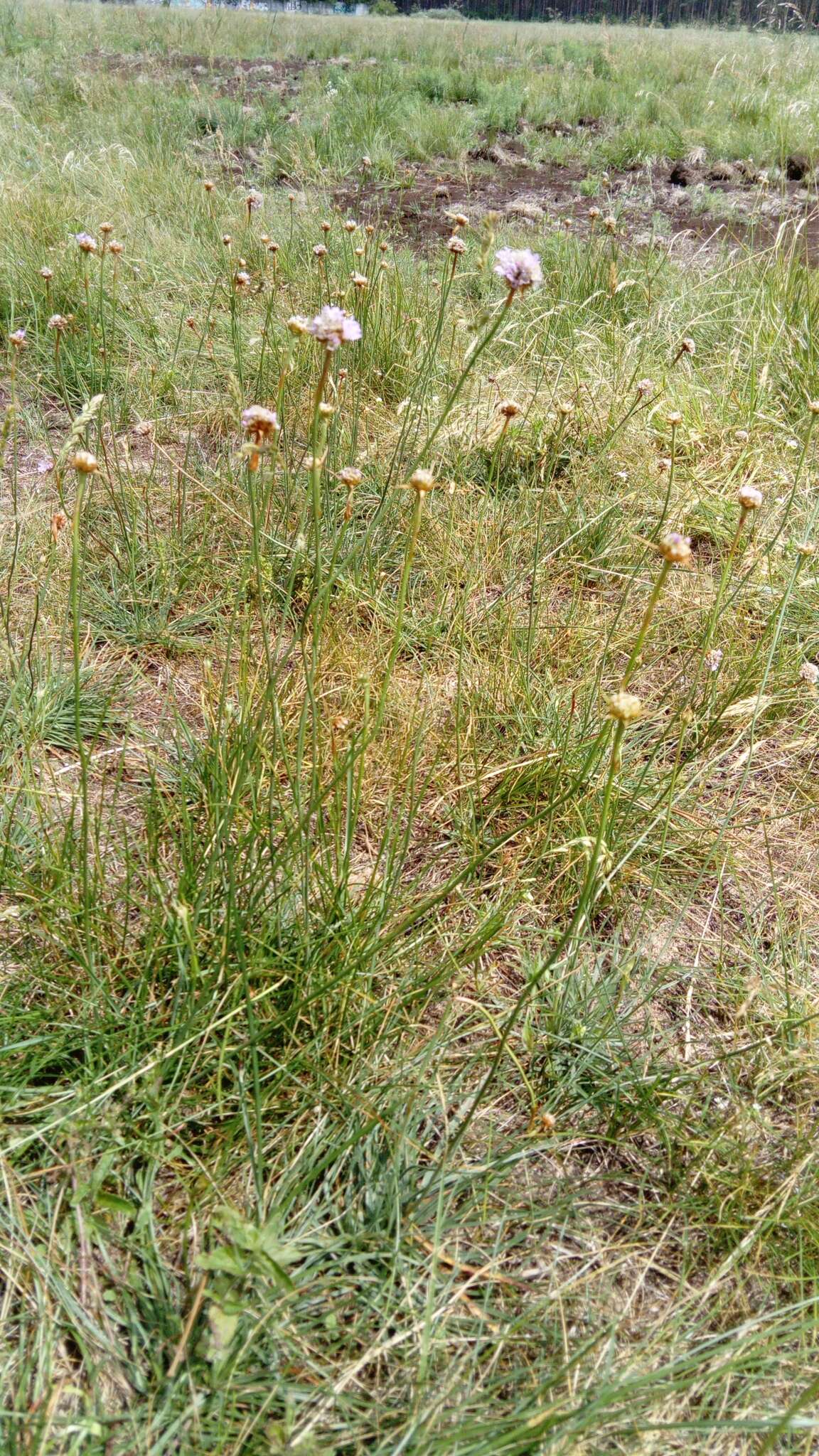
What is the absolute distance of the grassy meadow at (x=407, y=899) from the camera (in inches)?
32.9

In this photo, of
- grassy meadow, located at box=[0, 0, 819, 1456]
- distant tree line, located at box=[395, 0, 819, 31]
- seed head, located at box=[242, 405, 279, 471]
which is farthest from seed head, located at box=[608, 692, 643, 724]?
distant tree line, located at box=[395, 0, 819, 31]

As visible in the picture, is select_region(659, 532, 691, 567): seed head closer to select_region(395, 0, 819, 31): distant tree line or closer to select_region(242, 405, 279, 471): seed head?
select_region(242, 405, 279, 471): seed head

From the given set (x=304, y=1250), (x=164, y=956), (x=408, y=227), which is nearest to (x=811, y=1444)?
(x=304, y=1250)

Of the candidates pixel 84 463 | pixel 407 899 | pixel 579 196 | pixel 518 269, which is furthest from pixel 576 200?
pixel 84 463

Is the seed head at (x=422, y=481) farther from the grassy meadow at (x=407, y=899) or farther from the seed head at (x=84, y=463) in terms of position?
the seed head at (x=84, y=463)

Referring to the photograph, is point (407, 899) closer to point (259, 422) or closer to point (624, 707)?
point (624, 707)

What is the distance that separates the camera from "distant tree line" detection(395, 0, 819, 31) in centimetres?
1728

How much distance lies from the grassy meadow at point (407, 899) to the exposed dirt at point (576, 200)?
1.84 m

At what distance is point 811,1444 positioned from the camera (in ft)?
2.72

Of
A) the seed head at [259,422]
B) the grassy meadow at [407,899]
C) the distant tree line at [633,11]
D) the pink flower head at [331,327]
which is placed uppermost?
the distant tree line at [633,11]

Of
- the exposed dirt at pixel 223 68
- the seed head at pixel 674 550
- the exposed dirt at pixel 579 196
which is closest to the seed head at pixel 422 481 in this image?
the seed head at pixel 674 550

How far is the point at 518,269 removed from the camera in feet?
3.57

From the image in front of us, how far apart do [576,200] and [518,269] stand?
181 inches

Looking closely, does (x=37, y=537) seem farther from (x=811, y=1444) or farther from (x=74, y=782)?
(x=811, y=1444)
